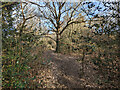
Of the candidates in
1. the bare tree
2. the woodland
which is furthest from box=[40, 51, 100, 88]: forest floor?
the bare tree

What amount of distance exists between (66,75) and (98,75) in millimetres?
973

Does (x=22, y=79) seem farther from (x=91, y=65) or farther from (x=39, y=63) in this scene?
(x=91, y=65)

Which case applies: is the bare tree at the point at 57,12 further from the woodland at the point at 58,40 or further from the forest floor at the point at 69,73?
the forest floor at the point at 69,73

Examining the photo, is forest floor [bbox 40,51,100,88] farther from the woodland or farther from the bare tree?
the bare tree

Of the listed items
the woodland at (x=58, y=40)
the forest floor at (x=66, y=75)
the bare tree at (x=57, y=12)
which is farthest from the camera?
the bare tree at (x=57, y=12)

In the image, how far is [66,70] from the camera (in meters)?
3.37

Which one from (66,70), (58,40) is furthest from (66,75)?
(58,40)

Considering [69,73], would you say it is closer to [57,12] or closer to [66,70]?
[66,70]

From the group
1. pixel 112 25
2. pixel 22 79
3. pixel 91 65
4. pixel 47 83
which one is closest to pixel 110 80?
pixel 91 65

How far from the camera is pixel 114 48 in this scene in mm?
2863

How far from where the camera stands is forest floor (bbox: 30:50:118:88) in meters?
2.81

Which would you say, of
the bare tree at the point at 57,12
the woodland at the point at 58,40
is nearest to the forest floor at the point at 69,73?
the woodland at the point at 58,40

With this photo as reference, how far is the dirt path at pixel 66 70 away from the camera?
9.53 ft

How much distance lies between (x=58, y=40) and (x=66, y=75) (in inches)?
47.6
